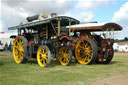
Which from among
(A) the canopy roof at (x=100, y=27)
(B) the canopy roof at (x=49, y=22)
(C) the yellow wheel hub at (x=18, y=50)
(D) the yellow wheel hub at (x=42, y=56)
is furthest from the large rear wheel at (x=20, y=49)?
(A) the canopy roof at (x=100, y=27)

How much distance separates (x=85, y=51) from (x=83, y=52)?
20 centimetres

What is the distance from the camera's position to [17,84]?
4.83 meters

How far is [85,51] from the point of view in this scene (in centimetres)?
943

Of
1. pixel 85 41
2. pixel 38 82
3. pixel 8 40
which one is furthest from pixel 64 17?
pixel 8 40

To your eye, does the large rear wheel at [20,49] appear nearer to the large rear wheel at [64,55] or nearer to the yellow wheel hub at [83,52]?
the large rear wheel at [64,55]

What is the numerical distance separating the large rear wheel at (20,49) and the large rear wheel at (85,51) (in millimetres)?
2941

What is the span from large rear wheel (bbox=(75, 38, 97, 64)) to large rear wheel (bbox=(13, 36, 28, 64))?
294 centimetres

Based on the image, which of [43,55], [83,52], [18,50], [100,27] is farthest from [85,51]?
[18,50]

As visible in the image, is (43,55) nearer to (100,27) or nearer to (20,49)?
(20,49)

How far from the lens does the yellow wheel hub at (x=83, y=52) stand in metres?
9.31

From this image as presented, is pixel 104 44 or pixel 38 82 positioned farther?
pixel 104 44

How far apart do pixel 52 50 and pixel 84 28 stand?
2.14 meters

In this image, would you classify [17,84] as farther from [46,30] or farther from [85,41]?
[85,41]

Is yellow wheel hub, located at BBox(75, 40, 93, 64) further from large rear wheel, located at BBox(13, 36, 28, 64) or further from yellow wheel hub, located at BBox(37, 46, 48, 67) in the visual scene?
large rear wheel, located at BBox(13, 36, 28, 64)
